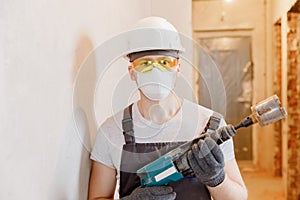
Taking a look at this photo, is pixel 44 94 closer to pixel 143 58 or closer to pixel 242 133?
pixel 143 58

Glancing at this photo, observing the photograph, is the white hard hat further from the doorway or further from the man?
the doorway

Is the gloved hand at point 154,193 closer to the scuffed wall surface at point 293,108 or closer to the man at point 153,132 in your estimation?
the man at point 153,132

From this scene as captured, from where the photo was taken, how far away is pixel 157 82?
47.6 inches

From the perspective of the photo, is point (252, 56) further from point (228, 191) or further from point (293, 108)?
point (228, 191)

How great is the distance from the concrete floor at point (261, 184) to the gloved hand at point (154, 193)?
341cm

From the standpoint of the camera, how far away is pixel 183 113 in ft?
4.35

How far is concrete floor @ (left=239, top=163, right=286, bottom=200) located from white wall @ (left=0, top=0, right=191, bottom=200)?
3.61m

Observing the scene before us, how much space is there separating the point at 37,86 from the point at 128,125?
43cm

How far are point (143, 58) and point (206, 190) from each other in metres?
0.48

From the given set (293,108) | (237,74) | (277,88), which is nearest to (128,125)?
(293,108)

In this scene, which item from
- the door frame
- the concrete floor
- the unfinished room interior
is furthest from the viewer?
the door frame

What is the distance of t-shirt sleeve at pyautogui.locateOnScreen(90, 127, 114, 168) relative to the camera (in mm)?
1339

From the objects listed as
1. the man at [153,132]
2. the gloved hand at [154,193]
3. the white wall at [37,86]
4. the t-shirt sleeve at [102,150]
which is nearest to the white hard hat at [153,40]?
the man at [153,132]

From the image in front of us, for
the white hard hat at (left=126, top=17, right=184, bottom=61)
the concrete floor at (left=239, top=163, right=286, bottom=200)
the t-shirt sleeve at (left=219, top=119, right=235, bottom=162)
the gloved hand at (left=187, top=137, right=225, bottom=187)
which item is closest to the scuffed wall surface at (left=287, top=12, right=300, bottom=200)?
the concrete floor at (left=239, top=163, right=286, bottom=200)
